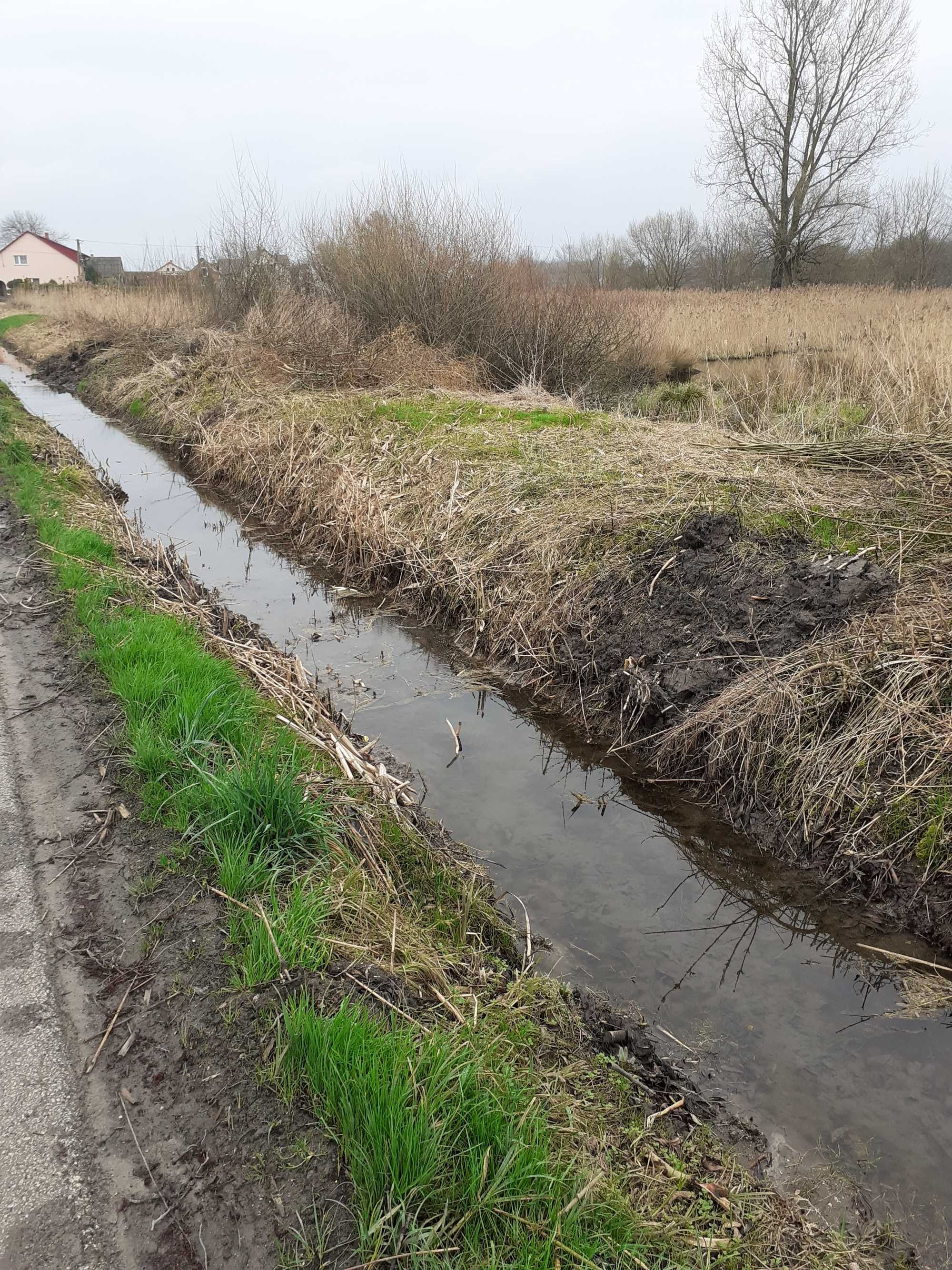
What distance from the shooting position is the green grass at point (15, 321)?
1278 inches

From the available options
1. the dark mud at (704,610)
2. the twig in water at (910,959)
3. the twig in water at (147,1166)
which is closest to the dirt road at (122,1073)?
the twig in water at (147,1166)

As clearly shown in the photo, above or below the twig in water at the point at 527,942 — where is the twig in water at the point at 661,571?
above

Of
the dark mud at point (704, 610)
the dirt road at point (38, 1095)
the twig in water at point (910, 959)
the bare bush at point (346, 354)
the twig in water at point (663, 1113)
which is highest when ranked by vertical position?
the bare bush at point (346, 354)

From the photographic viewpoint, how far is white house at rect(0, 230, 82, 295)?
226 feet

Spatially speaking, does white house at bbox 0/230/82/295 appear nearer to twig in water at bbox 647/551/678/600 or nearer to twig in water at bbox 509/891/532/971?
twig in water at bbox 647/551/678/600

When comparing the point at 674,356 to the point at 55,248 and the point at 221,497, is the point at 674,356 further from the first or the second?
the point at 55,248

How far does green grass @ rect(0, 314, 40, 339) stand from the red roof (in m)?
39.2

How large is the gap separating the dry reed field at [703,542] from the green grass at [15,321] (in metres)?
25.5

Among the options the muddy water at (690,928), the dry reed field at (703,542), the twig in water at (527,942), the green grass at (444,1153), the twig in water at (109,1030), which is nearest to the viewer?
the green grass at (444,1153)

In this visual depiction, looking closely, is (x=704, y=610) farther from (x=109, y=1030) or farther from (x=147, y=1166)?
(x=147, y=1166)

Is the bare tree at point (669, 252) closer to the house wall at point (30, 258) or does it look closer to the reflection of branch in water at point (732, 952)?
the reflection of branch in water at point (732, 952)

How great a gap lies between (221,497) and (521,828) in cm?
801

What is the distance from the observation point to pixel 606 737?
527cm

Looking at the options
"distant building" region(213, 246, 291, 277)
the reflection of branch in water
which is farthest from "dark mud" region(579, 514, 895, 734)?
"distant building" region(213, 246, 291, 277)
